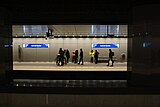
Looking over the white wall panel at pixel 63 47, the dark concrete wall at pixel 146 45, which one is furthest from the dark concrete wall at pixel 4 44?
the white wall panel at pixel 63 47

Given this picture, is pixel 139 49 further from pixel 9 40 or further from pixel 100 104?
pixel 9 40

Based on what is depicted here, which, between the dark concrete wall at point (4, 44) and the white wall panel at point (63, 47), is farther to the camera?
the white wall panel at point (63, 47)

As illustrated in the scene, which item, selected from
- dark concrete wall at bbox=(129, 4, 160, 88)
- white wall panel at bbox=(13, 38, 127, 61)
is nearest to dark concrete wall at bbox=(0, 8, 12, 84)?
dark concrete wall at bbox=(129, 4, 160, 88)

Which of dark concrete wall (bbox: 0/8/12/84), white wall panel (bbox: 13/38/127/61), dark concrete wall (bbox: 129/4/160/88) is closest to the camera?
dark concrete wall (bbox: 129/4/160/88)

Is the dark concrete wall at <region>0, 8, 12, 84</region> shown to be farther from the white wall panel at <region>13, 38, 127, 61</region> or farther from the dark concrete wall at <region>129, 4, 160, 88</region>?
the white wall panel at <region>13, 38, 127, 61</region>

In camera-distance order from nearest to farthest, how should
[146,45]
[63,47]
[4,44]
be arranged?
1. [146,45]
2. [4,44]
3. [63,47]

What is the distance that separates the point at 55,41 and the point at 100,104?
2598 cm

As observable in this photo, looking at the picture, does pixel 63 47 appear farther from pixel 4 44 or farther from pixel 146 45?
pixel 146 45

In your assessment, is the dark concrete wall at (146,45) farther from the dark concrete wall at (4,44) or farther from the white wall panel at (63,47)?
the white wall panel at (63,47)

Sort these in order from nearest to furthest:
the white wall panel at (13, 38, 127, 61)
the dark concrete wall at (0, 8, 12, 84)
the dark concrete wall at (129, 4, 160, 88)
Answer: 1. the dark concrete wall at (129, 4, 160, 88)
2. the dark concrete wall at (0, 8, 12, 84)
3. the white wall panel at (13, 38, 127, 61)

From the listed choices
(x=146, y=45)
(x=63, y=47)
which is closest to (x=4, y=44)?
(x=146, y=45)

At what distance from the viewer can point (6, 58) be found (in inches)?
412

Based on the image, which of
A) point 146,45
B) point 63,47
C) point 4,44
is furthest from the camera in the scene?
point 63,47

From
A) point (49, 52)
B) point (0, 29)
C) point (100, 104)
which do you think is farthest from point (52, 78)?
point (49, 52)
